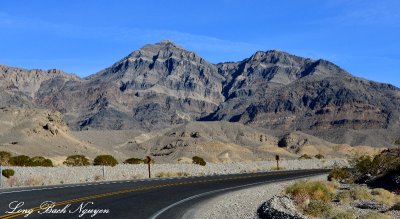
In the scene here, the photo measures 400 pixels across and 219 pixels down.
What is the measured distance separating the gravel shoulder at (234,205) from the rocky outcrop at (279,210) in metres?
0.31

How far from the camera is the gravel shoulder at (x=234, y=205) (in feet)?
51.4

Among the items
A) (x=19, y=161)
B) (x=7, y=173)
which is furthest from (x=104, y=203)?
(x=19, y=161)

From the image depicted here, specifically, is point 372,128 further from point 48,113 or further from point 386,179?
point 386,179

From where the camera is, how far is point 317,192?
69.3 feet

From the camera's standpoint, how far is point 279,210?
50.3 feet

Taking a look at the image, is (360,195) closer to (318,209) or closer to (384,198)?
(384,198)

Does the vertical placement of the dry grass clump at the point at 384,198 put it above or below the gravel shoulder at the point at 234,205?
below

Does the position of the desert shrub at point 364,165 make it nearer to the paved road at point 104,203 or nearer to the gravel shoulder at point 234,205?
the gravel shoulder at point 234,205

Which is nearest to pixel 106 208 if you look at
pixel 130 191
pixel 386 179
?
pixel 130 191

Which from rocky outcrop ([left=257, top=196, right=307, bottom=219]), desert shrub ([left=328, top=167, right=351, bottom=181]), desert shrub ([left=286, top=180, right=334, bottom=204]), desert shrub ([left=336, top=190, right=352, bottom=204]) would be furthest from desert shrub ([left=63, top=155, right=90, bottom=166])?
rocky outcrop ([left=257, top=196, right=307, bottom=219])

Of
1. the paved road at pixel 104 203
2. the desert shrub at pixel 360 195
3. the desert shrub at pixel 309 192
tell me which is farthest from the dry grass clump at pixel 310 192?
the paved road at pixel 104 203

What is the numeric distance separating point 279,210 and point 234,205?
10.4 ft

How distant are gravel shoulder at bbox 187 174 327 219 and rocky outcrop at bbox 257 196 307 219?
31 cm

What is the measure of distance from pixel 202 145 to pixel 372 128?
8671 centimetres
